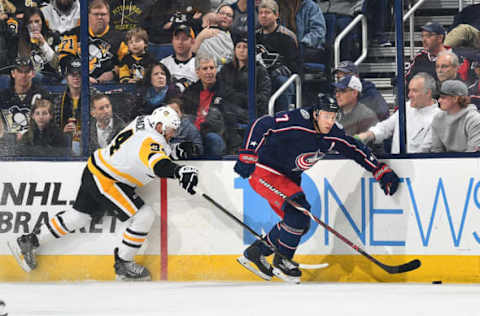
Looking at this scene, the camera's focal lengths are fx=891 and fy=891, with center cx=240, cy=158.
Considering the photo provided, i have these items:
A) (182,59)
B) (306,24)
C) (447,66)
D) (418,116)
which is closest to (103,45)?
(182,59)

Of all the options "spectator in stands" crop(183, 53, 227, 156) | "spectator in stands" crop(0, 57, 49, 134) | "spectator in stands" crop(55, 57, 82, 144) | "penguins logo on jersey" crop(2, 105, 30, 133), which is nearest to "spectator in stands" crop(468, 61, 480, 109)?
"spectator in stands" crop(183, 53, 227, 156)

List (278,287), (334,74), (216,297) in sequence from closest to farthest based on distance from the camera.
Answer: (216,297) < (278,287) < (334,74)

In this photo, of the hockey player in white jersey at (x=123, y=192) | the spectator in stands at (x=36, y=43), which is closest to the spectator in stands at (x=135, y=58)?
the hockey player in white jersey at (x=123, y=192)

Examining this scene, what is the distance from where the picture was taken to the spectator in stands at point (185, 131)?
6.59 meters

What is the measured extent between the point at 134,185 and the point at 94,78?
88 centimetres

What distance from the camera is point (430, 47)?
6.10 metres

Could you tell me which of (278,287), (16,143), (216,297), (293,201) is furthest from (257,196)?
(16,143)

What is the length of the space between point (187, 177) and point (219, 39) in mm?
1127

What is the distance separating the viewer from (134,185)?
650cm

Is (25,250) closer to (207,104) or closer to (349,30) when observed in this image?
(207,104)

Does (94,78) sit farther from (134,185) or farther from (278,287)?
(278,287)

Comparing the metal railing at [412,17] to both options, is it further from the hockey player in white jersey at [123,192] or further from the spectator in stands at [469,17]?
the hockey player in white jersey at [123,192]

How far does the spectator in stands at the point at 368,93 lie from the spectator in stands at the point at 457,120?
15.2 inches

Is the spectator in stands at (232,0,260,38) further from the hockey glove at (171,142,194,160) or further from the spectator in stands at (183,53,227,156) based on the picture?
the hockey glove at (171,142,194,160)
